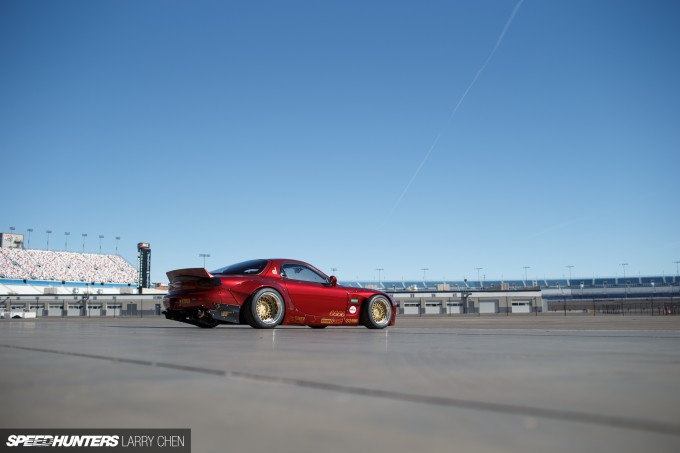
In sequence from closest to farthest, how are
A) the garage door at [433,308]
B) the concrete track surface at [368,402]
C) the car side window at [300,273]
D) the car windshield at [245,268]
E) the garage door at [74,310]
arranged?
the concrete track surface at [368,402]
the car windshield at [245,268]
the car side window at [300,273]
the garage door at [74,310]
the garage door at [433,308]

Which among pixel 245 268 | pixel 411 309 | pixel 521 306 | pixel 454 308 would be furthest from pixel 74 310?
pixel 245 268

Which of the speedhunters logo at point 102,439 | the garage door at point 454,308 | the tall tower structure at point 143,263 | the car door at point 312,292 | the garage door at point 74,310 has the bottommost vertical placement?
the garage door at point 454,308

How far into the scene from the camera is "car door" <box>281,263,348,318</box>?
35.4 ft

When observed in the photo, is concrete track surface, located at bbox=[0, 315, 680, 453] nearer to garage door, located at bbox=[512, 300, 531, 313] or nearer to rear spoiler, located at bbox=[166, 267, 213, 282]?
rear spoiler, located at bbox=[166, 267, 213, 282]

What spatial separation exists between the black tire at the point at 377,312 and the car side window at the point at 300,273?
111cm

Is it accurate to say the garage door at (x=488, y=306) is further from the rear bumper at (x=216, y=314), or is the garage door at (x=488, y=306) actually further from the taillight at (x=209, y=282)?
the taillight at (x=209, y=282)

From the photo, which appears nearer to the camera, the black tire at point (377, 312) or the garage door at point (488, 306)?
the black tire at point (377, 312)

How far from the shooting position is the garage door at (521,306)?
303 ft

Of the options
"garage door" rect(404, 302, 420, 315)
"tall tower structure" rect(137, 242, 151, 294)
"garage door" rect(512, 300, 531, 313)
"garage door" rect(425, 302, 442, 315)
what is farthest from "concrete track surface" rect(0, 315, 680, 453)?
"tall tower structure" rect(137, 242, 151, 294)

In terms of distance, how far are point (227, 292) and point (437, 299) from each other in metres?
91.5

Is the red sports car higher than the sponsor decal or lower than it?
higher

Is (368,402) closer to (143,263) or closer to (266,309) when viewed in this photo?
(266,309)

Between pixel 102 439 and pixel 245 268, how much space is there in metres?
9.22

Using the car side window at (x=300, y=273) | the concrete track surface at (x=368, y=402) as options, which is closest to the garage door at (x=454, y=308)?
the car side window at (x=300, y=273)
